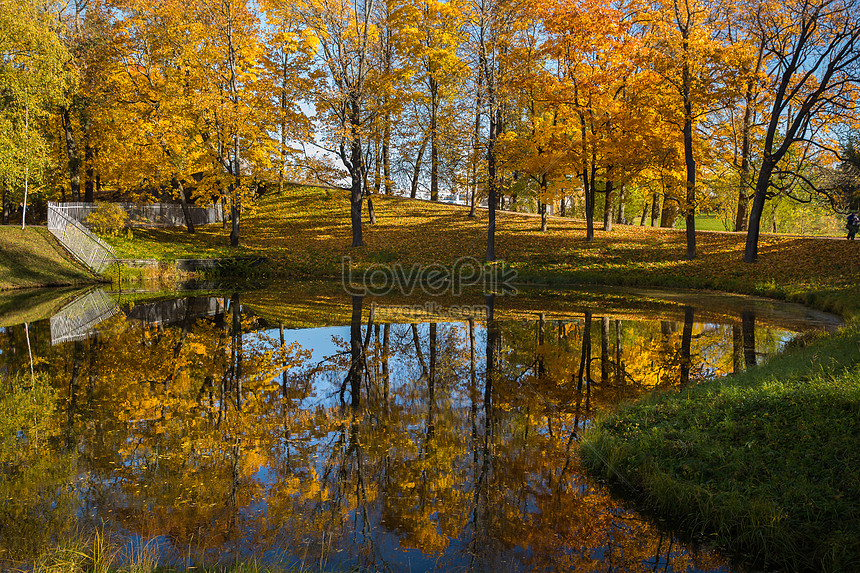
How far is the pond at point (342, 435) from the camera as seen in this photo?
4.27m

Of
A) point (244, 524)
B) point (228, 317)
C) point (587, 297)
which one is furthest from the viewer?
point (587, 297)

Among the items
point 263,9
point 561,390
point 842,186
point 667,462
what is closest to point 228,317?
point 561,390

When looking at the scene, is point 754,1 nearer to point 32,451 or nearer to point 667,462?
point 667,462

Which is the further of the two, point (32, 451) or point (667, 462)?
point (32, 451)

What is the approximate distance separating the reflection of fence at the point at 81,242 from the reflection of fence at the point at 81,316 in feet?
17.4

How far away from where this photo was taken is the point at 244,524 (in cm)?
443

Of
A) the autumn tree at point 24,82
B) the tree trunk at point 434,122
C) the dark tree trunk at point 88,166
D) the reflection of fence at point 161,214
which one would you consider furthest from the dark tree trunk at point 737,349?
the dark tree trunk at point 88,166

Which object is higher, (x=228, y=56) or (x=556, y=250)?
(x=228, y=56)

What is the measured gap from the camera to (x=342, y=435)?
20.7 feet

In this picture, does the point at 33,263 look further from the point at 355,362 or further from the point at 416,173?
the point at 416,173

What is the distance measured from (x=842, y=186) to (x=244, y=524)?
89.9ft

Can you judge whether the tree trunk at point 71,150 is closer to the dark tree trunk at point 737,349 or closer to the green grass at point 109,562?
the green grass at point 109,562

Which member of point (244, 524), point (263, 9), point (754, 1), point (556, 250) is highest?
point (263, 9)

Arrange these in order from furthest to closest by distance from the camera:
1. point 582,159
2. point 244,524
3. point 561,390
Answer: point 582,159, point 561,390, point 244,524
